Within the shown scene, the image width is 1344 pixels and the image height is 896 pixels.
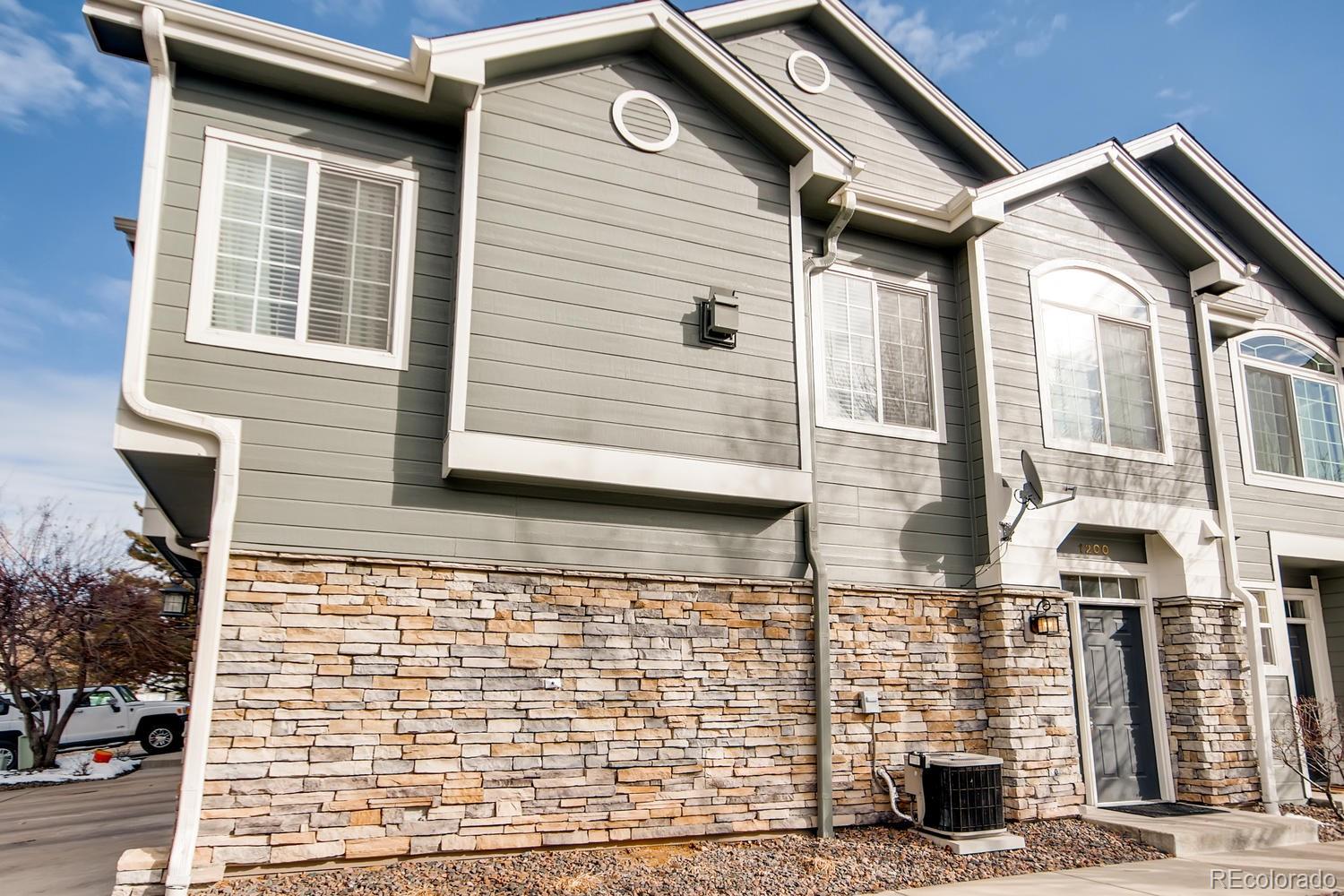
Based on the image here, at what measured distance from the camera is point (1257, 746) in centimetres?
901

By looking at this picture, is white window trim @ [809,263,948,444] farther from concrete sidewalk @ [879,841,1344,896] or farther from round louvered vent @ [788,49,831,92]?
concrete sidewalk @ [879,841,1344,896]

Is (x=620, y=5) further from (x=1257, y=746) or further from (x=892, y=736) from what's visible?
(x=1257, y=746)

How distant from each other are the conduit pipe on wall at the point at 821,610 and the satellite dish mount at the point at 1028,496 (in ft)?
5.74

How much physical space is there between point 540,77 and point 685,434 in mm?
3065

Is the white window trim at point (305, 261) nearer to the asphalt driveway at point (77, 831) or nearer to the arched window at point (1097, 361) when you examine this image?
the asphalt driveway at point (77, 831)

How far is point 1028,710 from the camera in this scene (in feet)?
25.8

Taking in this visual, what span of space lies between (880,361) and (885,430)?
0.68m

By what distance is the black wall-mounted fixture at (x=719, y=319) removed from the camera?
24.1 feet

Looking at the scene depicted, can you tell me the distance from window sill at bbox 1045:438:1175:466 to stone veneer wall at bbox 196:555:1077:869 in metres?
1.95

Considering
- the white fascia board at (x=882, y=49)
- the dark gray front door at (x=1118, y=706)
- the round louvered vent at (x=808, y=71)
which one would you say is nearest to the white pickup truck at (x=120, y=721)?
the round louvered vent at (x=808, y=71)

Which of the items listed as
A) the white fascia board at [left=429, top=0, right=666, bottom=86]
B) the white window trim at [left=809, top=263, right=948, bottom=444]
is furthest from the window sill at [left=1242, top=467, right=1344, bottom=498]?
the white fascia board at [left=429, top=0, right=666, bottom=86]

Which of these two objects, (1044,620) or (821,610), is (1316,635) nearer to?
(1044,620)

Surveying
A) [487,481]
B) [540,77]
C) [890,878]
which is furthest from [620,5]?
[890,878]

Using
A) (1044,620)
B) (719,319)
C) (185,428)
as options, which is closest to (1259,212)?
(1044,620)
